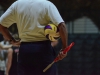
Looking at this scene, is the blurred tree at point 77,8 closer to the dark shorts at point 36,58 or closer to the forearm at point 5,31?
the forearm at point 5,31

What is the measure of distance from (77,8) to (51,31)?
6.18 m

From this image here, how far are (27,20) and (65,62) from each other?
571 centimetres

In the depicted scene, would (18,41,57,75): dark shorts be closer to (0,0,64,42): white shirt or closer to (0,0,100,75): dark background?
(0,0,64,42): white shirt

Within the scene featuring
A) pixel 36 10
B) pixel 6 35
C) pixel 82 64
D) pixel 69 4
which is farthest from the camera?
pixel 69 4

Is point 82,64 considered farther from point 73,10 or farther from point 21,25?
point 21,25

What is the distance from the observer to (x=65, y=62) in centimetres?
859

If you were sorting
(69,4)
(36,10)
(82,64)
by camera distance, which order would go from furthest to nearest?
(69,4)
(82,64)
(36,10)

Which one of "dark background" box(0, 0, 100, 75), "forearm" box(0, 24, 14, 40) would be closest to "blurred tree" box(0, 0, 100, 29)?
"dark background" box(0, 0, 100, 75)

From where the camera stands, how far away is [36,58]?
Answer: 2.96 m

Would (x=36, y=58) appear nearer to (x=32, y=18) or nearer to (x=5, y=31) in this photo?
(x=32, y=18)

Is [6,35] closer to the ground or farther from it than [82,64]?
farther from it

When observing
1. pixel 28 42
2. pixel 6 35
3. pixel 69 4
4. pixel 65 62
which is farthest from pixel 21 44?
pixel 69 4

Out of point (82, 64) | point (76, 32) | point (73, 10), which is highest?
point (73, 10)

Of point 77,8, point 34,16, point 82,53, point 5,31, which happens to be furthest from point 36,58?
point 77,8
